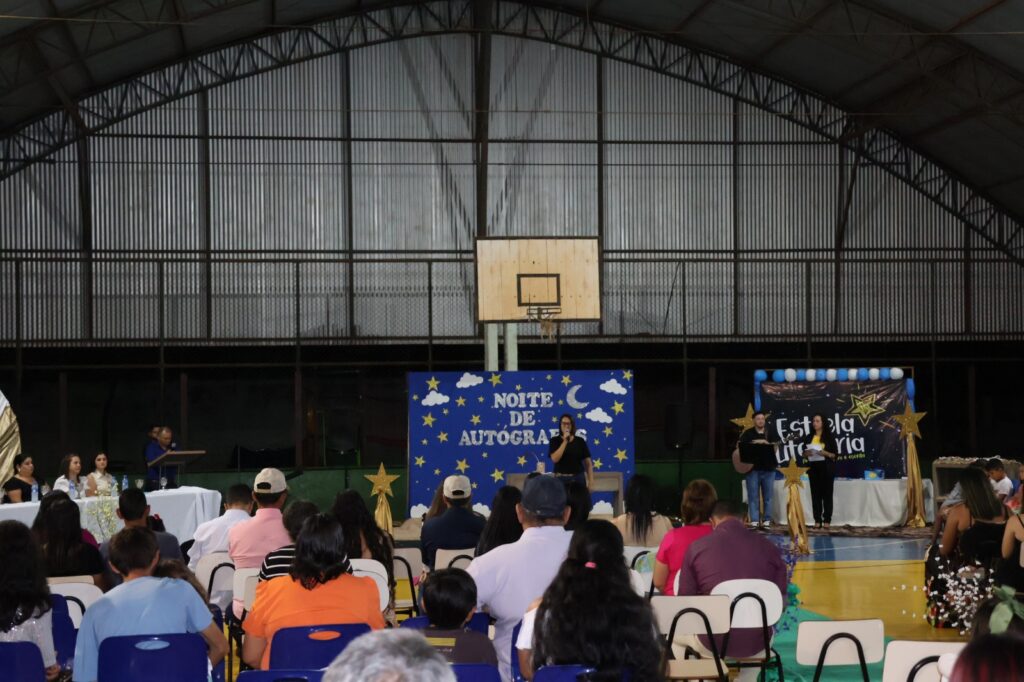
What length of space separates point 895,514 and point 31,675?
13.5 metres

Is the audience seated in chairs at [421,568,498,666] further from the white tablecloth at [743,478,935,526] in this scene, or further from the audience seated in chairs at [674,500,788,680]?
the white tablecloth at [743,478,935,526]

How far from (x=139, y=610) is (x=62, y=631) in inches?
31.3

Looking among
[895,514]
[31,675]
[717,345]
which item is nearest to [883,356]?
[717,345]

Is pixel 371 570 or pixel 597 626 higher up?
pixel 597 626

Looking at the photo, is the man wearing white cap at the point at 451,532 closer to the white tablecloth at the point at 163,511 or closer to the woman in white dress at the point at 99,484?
the white tablecloth at the point at 163,511

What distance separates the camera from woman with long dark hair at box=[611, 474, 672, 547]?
7180 mm

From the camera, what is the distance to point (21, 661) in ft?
13.2

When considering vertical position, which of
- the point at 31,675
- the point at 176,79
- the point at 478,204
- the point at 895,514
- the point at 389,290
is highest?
the point at 176,79

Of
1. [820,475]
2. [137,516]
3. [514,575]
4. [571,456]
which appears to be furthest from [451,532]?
[820,475]

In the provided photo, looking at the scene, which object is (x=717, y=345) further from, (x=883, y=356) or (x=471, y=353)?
(x=471, y=353)

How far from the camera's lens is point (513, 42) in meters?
20.6

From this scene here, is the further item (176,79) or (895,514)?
(176,79)

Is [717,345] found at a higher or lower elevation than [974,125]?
lower

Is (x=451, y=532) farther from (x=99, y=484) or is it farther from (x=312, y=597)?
(x=99, y=484)
